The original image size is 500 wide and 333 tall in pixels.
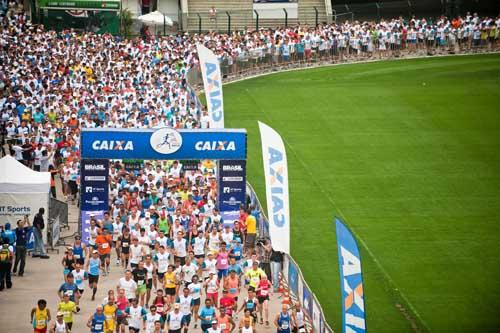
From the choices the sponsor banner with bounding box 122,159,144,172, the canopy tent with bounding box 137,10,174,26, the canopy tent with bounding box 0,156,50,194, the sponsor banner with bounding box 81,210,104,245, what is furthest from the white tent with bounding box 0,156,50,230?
the canopy tent with bounding box 137,10,174,26

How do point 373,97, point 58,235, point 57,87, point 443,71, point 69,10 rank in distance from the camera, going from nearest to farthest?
point 58,235, point 57,87, point 373,97, point 443,71, point 69,10

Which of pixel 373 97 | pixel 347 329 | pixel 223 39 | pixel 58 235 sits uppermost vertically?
pixel 223 39

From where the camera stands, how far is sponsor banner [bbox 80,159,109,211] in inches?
1314

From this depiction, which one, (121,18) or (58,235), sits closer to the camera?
(58,235)

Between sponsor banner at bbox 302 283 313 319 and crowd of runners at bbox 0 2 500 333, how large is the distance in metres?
0.31

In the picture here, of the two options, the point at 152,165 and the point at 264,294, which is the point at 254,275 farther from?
the point at 152,165

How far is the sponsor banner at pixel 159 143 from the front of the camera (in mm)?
32938

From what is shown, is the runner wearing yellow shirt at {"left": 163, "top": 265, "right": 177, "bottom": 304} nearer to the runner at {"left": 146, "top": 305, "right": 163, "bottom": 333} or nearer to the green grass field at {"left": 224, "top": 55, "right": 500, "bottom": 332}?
the runner at {"left": 146, "top": 305, "right": 163, "bottom": 333}

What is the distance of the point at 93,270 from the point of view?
28500 mm

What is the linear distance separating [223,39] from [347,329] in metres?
37.4

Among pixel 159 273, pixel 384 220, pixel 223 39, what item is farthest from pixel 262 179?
pixel 223 39

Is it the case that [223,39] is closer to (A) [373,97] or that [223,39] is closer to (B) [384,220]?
(A) [373,97]

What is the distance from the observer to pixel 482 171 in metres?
40.6

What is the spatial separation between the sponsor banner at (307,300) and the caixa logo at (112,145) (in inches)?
358
